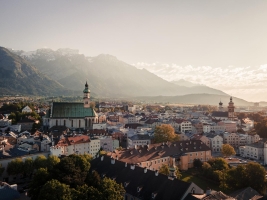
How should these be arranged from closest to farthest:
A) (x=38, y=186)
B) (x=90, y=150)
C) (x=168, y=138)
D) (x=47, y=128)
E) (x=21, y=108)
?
(x=38, y=186), (x=90, y=150), (x=168, y=138), (x=47, y=128), (x=21, y=108)

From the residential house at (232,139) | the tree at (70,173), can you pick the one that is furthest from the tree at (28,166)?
the residential house at (232,139)

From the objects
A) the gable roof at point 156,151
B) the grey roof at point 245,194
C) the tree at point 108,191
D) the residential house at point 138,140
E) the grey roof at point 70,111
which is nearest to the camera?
the tree at point 108,191

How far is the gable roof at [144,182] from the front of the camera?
112 ft

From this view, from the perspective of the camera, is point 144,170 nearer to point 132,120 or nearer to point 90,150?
point 90,150

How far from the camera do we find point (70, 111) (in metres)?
105

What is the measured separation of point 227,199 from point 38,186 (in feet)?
80.8

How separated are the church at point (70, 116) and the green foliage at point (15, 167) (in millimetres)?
48805

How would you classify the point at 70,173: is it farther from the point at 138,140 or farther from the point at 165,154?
the point at 138,140

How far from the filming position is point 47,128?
332ft

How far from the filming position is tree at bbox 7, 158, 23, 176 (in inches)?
2090

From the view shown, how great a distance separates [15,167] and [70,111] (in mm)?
52724

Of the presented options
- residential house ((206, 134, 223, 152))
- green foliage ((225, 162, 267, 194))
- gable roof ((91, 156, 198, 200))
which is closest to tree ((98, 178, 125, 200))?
gable roof ((91, 156, 198, 200))

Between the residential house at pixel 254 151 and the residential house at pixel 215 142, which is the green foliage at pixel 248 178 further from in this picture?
the residential house at pixel 215 142

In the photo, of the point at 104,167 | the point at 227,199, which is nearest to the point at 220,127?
the point at 104,167
